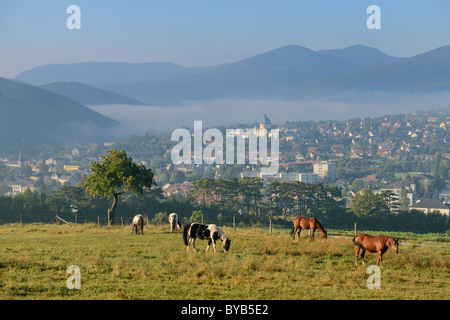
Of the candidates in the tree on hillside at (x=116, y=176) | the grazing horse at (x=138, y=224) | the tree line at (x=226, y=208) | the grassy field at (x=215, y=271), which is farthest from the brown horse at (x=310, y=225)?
the tree line at (x=226, y=208)

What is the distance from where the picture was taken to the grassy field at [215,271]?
14.6 m

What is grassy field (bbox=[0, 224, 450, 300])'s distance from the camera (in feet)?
47.8

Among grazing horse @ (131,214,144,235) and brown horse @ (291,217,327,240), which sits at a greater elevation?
brown horse @ (291,217,327,240)

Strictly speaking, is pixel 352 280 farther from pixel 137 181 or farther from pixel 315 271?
pixel 137 181

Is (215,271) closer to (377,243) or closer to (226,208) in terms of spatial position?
(377,243)

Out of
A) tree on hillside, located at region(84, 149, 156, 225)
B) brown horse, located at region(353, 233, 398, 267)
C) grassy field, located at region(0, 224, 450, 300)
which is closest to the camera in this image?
grassy field, located at region(0, 224, 450, 300)

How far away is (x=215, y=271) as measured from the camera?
17.0 metres

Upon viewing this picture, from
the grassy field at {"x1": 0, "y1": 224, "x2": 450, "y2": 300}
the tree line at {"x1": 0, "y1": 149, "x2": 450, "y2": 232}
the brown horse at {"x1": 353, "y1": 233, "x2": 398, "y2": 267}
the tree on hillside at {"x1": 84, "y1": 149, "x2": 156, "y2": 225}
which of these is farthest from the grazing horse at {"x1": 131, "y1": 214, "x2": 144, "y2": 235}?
the tree line at {"x1": 0, "y1": 149, "x2": 450, "y2": 232}

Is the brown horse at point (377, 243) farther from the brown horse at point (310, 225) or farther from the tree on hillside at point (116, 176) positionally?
the tree on hillside at point (116, 176)

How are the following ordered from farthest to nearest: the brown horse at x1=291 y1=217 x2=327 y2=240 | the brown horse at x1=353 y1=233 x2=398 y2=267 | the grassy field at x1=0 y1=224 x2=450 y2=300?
the brown horse at x1=291 y1=217 x2=327 y2=240
the brown horse at x1=353 y1=233 x2=398 y2=267
the grassy field at x1=0 y1=224 x2=450 y2=300

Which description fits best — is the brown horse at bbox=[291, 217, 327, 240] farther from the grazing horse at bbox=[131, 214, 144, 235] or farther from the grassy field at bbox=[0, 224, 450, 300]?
the grazing horse at bbox=[131, 214, 144, 235]

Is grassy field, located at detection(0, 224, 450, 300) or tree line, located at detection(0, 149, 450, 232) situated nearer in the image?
grassy field, located at detection(0, 224, 450, 300)

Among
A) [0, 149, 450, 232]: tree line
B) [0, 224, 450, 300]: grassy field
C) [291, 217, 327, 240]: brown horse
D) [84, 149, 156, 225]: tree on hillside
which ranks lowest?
[0, 149, 450, 232]: tree line
